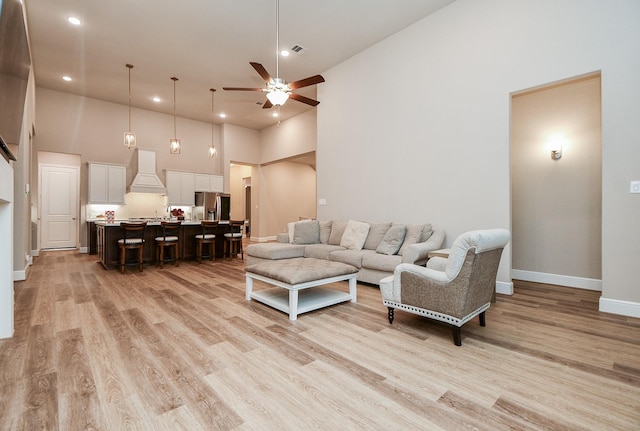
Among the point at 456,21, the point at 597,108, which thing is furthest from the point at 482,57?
the point at 597,108

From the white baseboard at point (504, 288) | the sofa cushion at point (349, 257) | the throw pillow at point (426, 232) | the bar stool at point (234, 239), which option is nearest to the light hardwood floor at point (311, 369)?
the white baseboard at point (504, 288)

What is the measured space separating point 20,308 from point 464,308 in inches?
178

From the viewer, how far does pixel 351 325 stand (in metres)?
2.86

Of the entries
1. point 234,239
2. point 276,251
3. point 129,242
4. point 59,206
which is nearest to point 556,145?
point 276,251

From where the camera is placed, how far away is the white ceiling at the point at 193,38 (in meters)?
4.29

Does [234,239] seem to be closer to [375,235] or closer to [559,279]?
[375,235]

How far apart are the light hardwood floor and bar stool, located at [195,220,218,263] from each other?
9.13 ft

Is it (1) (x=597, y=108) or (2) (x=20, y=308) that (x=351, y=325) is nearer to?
A: (2) (x=20, y=308)

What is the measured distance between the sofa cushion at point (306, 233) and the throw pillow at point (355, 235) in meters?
0.68

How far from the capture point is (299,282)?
2.98 m

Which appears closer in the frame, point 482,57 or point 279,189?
point 482,57

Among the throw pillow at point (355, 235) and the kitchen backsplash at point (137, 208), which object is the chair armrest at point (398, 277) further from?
the kitchen backsplash at point (137, 208)

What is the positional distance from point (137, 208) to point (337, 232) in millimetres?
6227

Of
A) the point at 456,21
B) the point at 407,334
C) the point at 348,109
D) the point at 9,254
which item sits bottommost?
the point at 407,334
